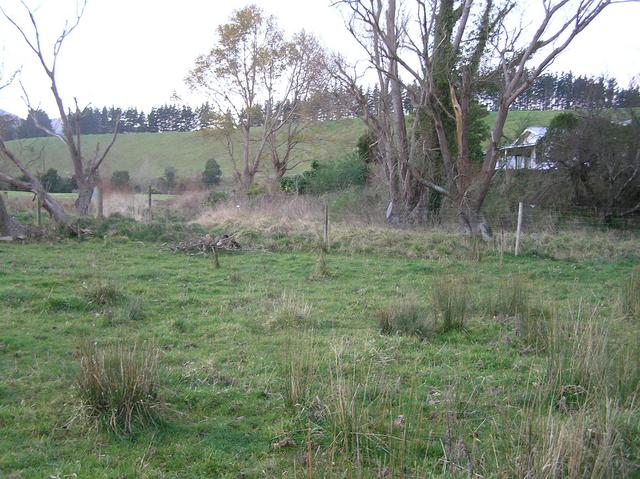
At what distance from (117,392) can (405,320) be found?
382 centimetres

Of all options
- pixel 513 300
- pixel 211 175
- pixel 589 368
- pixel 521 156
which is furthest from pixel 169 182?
pixel 589 368

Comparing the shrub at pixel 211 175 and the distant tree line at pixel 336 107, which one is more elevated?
the distant tree line at pixel 336 107

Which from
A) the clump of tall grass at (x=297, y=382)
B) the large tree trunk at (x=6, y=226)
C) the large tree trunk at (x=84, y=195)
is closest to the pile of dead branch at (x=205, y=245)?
the large tree trunk at (x=6, y=226)

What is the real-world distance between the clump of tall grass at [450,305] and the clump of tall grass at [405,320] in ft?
0.77

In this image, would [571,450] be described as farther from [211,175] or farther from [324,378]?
[211,175]

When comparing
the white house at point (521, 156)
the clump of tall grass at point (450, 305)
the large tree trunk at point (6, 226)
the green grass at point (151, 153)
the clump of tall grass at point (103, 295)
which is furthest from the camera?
the green grass at point (151, 153)

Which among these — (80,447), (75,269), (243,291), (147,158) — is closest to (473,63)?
(243,291)

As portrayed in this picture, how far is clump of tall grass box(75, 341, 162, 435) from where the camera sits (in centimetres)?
417

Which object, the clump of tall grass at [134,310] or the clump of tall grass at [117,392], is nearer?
the clump of tall grass at [117,392]

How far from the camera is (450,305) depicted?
7012 mm

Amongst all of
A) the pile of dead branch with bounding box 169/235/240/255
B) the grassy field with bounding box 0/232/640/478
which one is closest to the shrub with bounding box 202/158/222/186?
the pile of dead branch with bounding box 169/235/240/255

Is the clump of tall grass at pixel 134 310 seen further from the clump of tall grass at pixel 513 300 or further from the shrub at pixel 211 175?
the shrub at pixel 211 175

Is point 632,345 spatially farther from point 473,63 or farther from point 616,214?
point 616,214

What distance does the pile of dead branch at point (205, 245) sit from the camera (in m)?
14.3
